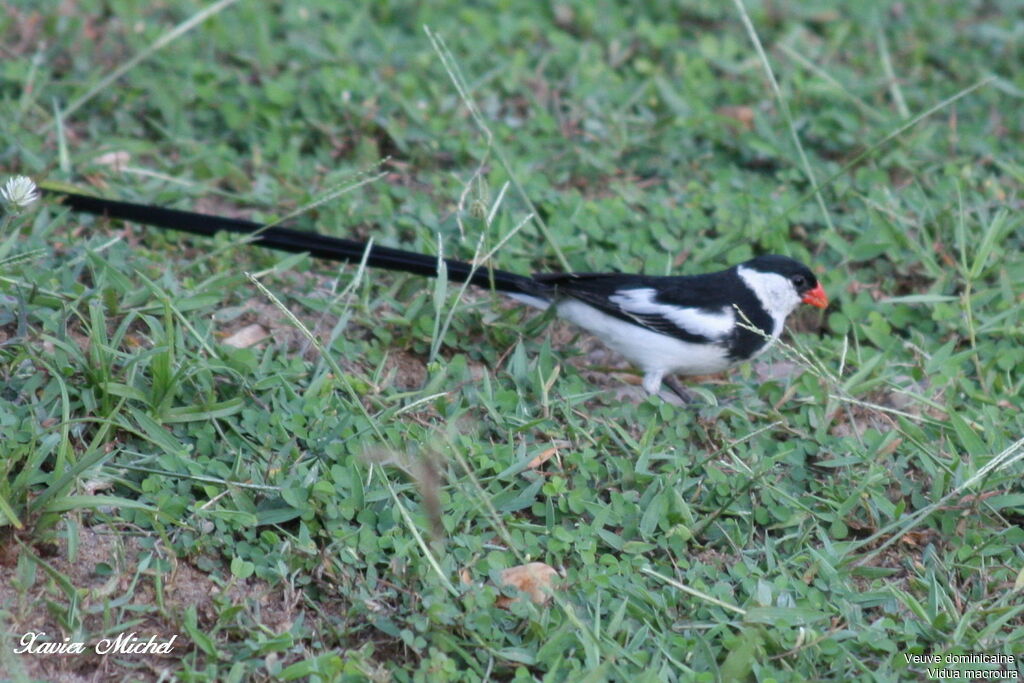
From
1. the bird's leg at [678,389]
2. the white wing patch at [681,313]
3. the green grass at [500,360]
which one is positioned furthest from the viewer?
the bird's leg at [678,389]

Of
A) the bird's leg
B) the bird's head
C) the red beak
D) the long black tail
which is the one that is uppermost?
the long black tail

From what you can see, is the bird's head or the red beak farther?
the red beak

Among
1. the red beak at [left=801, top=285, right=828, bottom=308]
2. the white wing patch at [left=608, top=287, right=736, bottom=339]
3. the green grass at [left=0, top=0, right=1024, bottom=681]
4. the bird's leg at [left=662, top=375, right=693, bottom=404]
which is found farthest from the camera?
the red beak at [left=801, top=285, right=828, bottom=308]

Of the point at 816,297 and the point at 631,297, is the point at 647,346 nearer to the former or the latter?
the point at 631,297

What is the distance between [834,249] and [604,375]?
116 cm

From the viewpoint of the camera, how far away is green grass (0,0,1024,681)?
119 inches

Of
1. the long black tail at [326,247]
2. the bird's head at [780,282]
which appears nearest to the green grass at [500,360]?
the long black tail at [326,247]

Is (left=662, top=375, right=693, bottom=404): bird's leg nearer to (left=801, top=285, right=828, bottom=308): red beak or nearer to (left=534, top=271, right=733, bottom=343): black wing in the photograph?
(left=534, top=271, right=733, bottom=343): black wing

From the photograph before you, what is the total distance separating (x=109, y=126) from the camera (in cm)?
509

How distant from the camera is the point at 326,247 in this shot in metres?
4.19

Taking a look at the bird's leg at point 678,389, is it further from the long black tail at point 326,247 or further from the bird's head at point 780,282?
the long black tail at point 326,247

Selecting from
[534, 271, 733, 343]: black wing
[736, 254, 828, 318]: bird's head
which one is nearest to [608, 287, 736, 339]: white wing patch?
[534, 271, 733, 343]: black wing

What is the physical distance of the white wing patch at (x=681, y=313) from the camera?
13.3ft

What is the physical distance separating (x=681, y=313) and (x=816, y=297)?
2.05 ft
